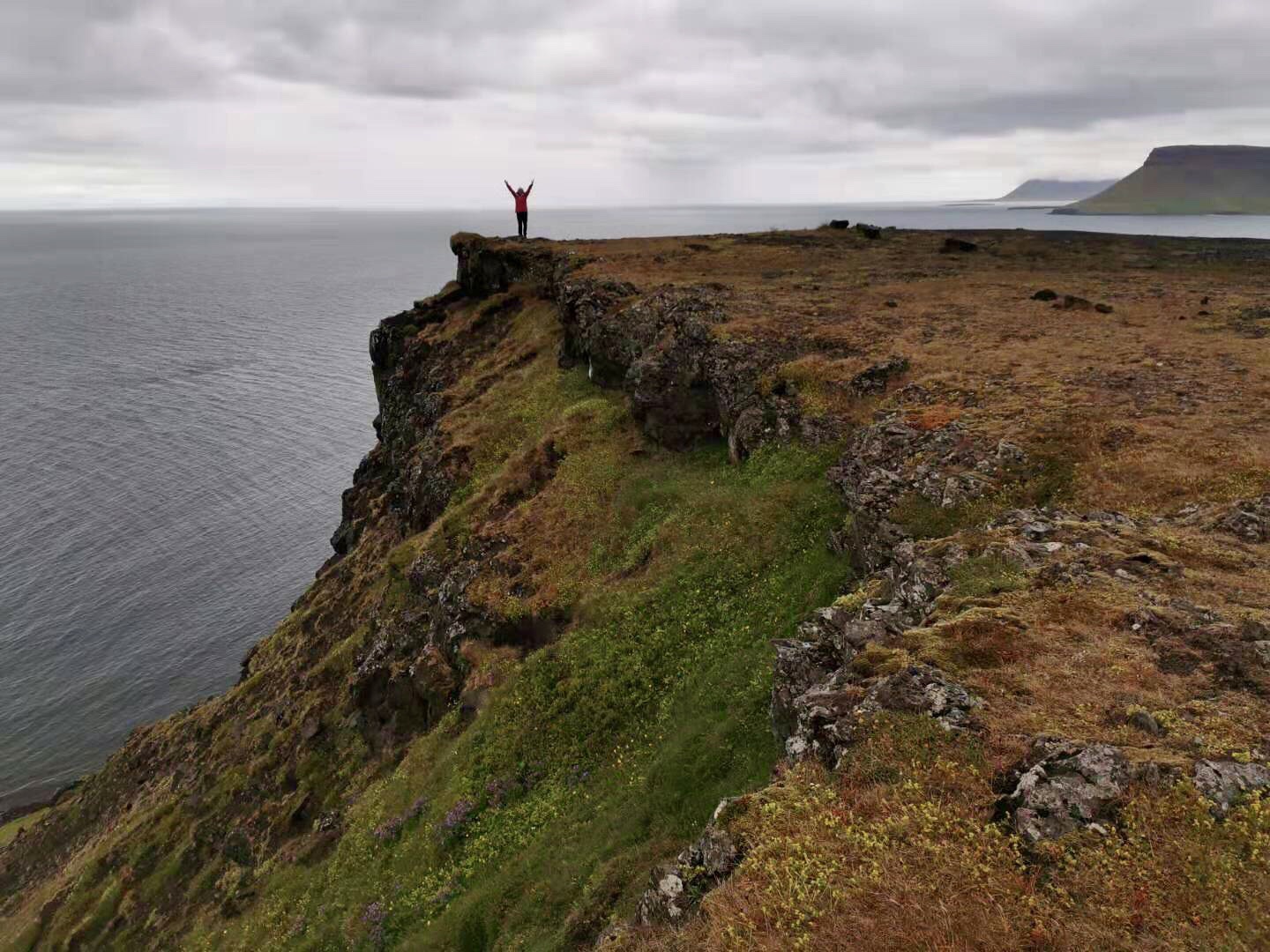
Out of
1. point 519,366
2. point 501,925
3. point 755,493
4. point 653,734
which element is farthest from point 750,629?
point 519,366

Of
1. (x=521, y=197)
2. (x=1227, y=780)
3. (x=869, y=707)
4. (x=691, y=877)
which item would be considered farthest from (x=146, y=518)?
(x=1227, y=780)

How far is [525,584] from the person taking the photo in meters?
31.3

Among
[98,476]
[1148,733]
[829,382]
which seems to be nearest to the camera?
[1148,733]

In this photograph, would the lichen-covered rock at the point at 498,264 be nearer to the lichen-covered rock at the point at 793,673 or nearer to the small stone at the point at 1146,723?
the lichen-covered rock at the point at 793,673

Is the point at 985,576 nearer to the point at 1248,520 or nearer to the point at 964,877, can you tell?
the point at 1248,520

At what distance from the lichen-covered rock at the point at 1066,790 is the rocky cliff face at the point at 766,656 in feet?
0.17

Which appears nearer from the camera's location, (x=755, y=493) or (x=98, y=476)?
(x=755, y=493)

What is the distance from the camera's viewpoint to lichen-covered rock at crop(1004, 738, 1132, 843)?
380 inches

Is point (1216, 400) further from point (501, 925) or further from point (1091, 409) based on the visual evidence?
point (501, 925)

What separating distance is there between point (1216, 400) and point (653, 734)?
21.6 m

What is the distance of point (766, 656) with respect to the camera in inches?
847

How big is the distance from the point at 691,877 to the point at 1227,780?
7598mm

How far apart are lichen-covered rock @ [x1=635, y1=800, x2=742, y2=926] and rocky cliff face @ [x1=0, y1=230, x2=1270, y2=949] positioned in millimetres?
74

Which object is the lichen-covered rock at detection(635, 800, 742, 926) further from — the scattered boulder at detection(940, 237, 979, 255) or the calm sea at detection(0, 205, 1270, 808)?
the calm sea at detection(0, 205, 1270, 808)
